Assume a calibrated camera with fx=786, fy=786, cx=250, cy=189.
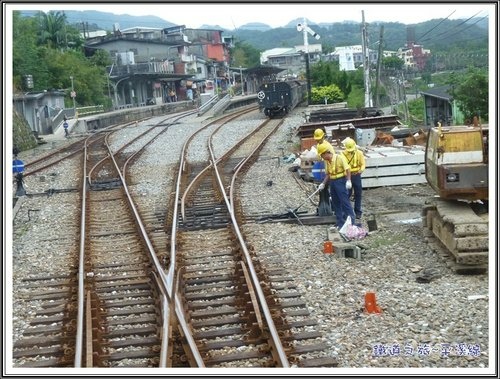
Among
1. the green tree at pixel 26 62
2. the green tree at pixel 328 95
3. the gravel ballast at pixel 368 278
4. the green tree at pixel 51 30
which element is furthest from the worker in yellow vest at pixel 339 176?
the green tree at pixel 51 30

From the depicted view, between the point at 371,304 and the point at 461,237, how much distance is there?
5.97 ft

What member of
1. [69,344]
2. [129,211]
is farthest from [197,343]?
→ [129,211]

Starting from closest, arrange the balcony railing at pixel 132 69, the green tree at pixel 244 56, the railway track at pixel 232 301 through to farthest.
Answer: the railway track at pixel 232 301 < the balcony railing at pixel 132 69 < the green tree at pixel 244 56

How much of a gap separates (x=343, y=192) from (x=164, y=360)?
5.26 m

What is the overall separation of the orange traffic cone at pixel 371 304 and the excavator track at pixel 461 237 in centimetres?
155

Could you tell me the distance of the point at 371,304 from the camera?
7.35 meters

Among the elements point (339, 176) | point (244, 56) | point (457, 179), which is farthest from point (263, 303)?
point (244, 56)

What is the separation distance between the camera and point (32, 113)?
3625cm

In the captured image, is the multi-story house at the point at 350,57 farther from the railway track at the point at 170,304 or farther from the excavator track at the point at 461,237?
the excavator track at the point at 461,237

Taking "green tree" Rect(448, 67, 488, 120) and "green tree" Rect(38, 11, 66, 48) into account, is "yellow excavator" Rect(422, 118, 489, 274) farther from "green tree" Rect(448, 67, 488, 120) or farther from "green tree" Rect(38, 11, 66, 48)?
"green tree" Rect(38, 11, 66, 48)

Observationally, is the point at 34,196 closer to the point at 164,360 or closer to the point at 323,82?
the point at 164,360

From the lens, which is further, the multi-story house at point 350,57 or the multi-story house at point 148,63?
the multi-story house at point 350,57

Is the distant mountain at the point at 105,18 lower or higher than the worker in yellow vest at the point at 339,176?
higher

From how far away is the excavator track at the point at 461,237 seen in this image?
8414 mm
